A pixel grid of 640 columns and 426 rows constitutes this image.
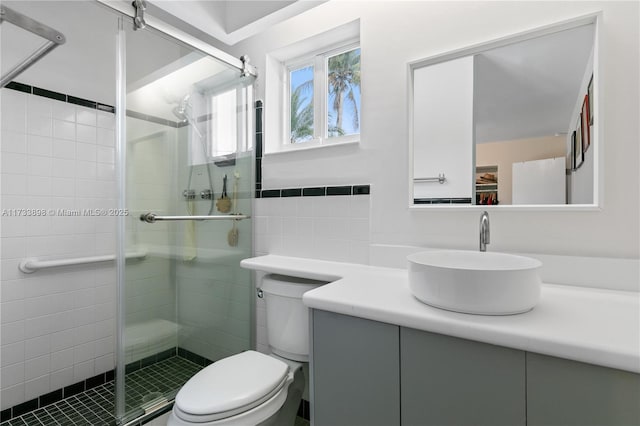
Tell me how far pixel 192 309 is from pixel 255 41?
164 centimetres

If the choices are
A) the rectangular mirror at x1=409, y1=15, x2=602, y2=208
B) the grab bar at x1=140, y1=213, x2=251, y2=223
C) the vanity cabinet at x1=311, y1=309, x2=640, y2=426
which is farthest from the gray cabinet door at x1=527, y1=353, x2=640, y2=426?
the grab bar at x1=140, y1=213, x2=251, y2=223

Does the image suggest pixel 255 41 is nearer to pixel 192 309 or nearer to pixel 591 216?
pixel 192 309

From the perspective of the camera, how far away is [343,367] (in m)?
0.96

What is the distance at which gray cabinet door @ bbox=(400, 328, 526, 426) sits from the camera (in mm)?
724

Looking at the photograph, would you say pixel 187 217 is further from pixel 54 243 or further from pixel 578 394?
pixel 578 394

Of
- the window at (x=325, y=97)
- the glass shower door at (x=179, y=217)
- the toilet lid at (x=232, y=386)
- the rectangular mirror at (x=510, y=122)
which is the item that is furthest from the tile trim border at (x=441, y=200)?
the glass shower door at (x=179, y=217)

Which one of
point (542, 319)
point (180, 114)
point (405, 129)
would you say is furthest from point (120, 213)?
point (542, 319)

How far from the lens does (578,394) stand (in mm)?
666

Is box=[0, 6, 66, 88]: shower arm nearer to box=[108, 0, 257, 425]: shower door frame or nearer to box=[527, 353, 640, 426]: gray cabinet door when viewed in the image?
box=[108, 0, 257, 425]: shower door frame

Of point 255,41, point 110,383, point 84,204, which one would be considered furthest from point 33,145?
point 110,383

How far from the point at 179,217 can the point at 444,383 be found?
1368mm

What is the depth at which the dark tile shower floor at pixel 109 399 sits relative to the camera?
1452mm

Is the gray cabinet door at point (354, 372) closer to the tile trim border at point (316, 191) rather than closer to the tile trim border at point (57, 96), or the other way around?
the tile trim border at point (316, 191)

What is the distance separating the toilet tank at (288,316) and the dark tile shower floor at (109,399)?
544 millimetres
